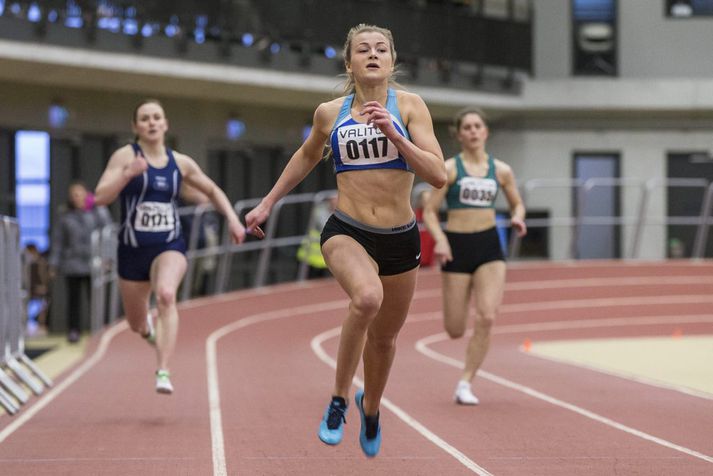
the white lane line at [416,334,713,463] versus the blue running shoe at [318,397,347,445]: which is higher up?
the blue running shoe at [318,397,347,445]

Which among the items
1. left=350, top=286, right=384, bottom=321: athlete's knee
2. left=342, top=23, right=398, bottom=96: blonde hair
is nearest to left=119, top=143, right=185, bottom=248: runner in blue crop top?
left=342, top=23, right=398, bottom=96: blonde hair

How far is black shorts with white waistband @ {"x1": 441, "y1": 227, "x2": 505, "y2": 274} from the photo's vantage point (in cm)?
1105

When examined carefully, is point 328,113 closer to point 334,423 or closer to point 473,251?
point 334,423

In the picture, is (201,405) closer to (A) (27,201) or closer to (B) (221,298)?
(B) (221,298)

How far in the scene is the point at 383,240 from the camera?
6.98m

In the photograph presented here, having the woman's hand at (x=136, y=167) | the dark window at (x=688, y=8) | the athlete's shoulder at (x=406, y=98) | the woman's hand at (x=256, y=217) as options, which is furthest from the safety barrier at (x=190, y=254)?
the athlete's shoulder at (x=406, y=98)

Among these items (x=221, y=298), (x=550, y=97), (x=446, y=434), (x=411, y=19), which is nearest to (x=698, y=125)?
(x=550, y=97)

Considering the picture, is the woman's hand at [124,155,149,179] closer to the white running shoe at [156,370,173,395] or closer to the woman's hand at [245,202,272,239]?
the white running shoe at [156,370,173,395]

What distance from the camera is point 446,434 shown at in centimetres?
897

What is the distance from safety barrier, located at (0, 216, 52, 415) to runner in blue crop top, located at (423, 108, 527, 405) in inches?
128

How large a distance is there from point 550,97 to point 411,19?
16.0 ft

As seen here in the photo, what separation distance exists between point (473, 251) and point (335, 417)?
4.24 m

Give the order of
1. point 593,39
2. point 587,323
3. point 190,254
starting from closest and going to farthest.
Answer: point 190,254
point 587,323
point 593,39

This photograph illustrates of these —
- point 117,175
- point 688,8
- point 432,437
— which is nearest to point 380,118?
point 432,437
